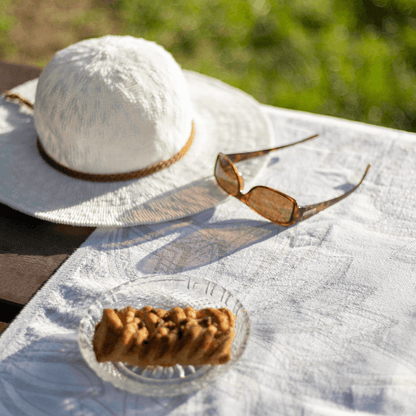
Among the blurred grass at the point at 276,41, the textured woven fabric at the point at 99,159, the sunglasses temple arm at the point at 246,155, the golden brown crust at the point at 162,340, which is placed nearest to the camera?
the golden brown crust at the point at 162,340

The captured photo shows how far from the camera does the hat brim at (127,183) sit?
33.5 inches

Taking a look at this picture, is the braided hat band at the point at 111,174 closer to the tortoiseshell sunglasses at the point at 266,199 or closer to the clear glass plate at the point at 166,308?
the tortoiseshell sunglasses at the point at 266,199

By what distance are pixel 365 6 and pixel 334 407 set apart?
2419 millimetres

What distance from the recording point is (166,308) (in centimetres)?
68

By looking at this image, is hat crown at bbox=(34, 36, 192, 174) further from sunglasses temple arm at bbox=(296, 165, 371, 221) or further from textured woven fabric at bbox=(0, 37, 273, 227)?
sunglasses temple arm at bbox=(296, 165, 371, 221)

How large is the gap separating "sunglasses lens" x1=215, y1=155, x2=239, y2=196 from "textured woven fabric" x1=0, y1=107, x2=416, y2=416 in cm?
4

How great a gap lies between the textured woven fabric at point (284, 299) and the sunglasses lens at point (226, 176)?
4cm

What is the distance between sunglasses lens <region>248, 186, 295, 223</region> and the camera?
0.83 m

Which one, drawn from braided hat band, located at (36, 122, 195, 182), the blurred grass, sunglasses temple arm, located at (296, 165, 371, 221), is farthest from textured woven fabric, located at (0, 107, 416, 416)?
the blurred grass

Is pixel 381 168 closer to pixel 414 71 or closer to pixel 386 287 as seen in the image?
pixel 386 287

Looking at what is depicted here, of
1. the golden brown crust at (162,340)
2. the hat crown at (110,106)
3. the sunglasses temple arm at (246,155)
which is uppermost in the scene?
the hat crown at (110,106)

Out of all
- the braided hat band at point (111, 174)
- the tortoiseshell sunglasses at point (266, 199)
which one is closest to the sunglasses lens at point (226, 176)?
the tortoiseshell sunglasses at point (266, 199)

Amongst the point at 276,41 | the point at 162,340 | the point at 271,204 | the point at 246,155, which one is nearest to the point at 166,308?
the point at 162,340

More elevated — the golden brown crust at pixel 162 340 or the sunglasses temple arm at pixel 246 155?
the sunglasses temple arm at pixel 246 155
